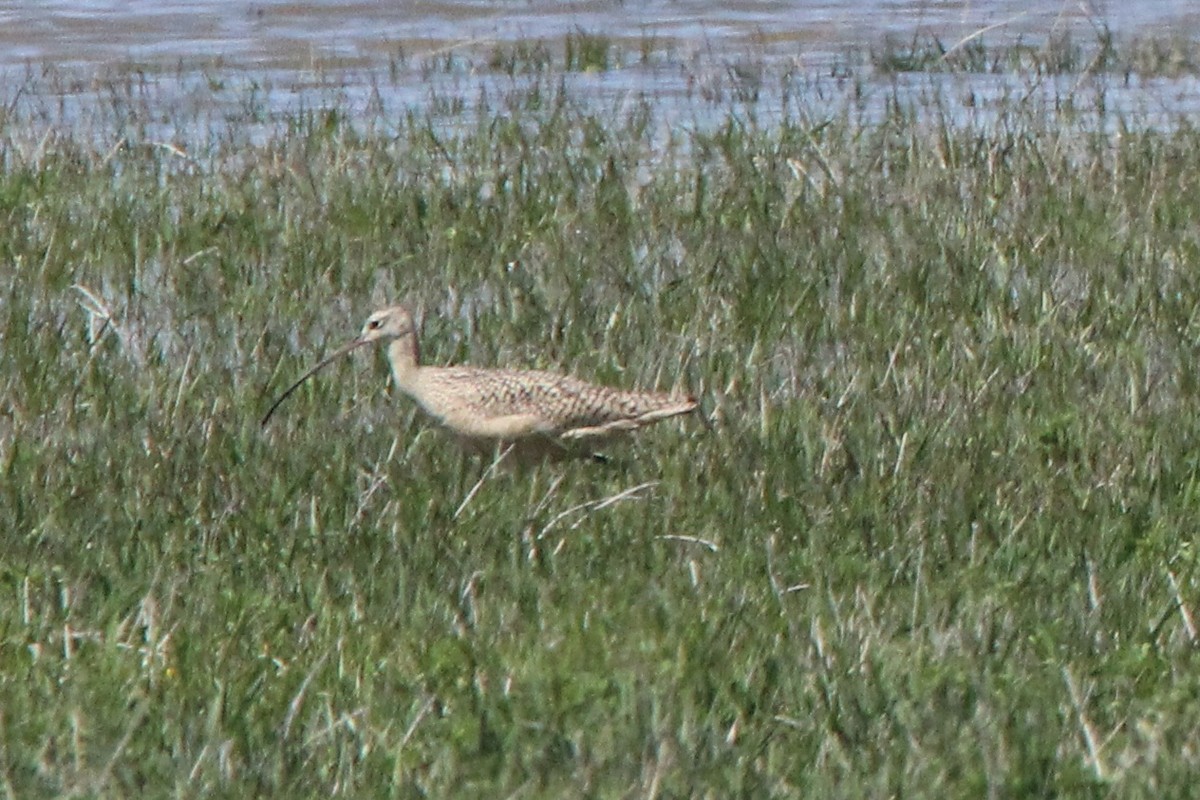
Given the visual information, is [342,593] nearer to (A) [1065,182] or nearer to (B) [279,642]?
(B) [279,642]

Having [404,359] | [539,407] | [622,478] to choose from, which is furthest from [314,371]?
[622,478]

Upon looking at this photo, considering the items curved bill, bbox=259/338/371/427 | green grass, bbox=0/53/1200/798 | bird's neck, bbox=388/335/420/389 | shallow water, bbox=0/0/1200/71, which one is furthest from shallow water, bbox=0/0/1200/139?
bird's neck, bbox=388/335/420/389

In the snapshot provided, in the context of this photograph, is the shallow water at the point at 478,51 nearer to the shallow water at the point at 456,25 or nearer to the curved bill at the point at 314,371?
the shallow water at the point at 456,25

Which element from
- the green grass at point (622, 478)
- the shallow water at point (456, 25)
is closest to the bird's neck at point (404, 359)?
the green grass at point (622, 478)

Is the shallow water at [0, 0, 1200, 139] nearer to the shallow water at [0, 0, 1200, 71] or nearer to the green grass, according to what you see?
the shallow water at [0, 0, 1200, 71]

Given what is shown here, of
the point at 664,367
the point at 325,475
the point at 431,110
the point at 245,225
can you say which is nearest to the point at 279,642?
the point at 325,475

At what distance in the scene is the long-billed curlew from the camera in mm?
6820

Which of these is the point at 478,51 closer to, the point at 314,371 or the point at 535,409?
the point at 314,371

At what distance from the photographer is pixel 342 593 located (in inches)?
228

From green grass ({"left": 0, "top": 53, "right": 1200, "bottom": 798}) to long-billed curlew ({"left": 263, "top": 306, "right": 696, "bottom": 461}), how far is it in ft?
0.37

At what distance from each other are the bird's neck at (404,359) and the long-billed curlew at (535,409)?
15 cm

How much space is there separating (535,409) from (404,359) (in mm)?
594

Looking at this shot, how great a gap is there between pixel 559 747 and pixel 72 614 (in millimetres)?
1260

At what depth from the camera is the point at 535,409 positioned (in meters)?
6.83
